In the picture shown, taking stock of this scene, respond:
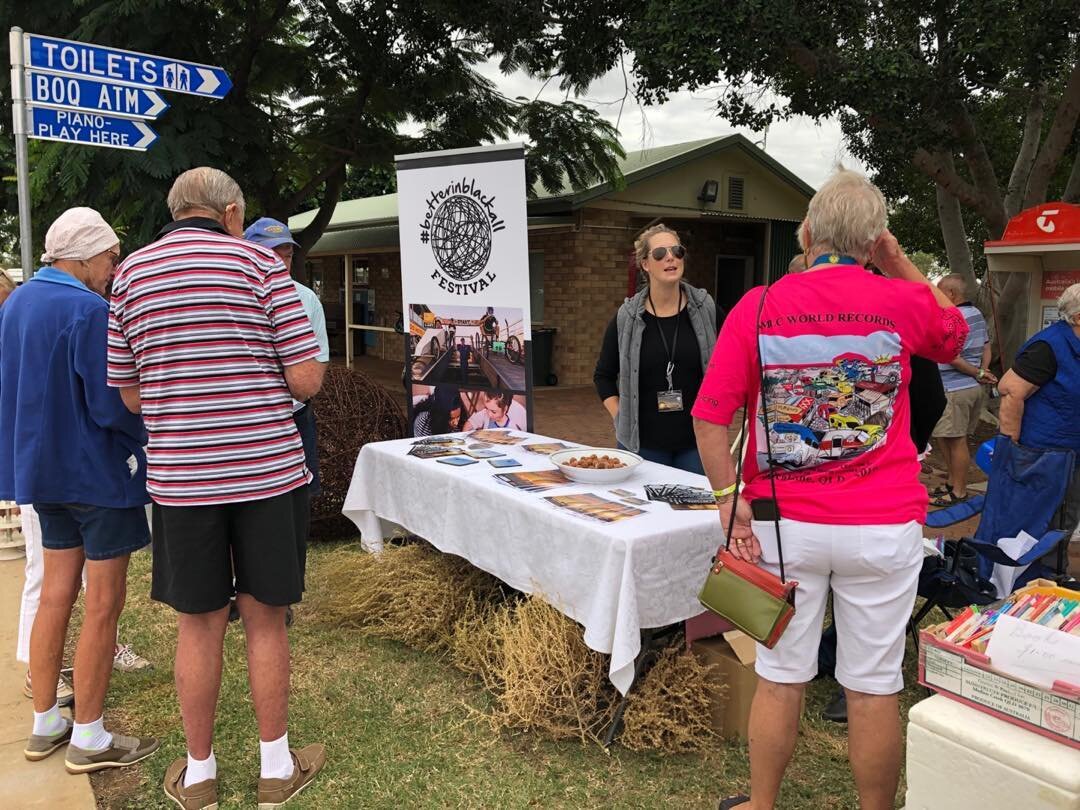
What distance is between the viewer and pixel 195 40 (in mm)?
8141

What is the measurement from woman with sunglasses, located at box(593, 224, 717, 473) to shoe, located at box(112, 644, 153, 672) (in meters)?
2.40

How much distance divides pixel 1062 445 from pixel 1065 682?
2.36m

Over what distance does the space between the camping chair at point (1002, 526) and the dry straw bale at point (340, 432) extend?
3.37 metres

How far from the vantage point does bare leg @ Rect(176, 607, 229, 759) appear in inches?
98.0

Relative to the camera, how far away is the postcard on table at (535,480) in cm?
337

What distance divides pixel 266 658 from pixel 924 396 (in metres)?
2.10

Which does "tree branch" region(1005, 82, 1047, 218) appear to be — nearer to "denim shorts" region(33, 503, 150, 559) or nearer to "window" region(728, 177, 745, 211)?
"window" region(728, 177, 745, 211)

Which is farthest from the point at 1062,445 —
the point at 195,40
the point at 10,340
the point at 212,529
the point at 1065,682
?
the point at 195,40

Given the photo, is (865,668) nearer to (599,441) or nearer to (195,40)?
(599,441)

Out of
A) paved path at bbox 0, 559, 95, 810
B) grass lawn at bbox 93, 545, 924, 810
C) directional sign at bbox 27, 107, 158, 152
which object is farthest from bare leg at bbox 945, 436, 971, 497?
paved path at bbox 0, 559, 95, 810

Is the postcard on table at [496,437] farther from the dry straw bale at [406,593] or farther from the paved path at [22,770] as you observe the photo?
the paved path at [22,770]

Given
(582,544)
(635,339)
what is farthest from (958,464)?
(582,544)

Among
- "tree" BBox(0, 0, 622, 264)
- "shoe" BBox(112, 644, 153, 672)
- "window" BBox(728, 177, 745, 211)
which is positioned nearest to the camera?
"shoe" BBox(112, 644, 153, 672)

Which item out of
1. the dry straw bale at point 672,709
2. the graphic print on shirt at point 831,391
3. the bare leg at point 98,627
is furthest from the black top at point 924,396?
the bare leg at point 98,627
